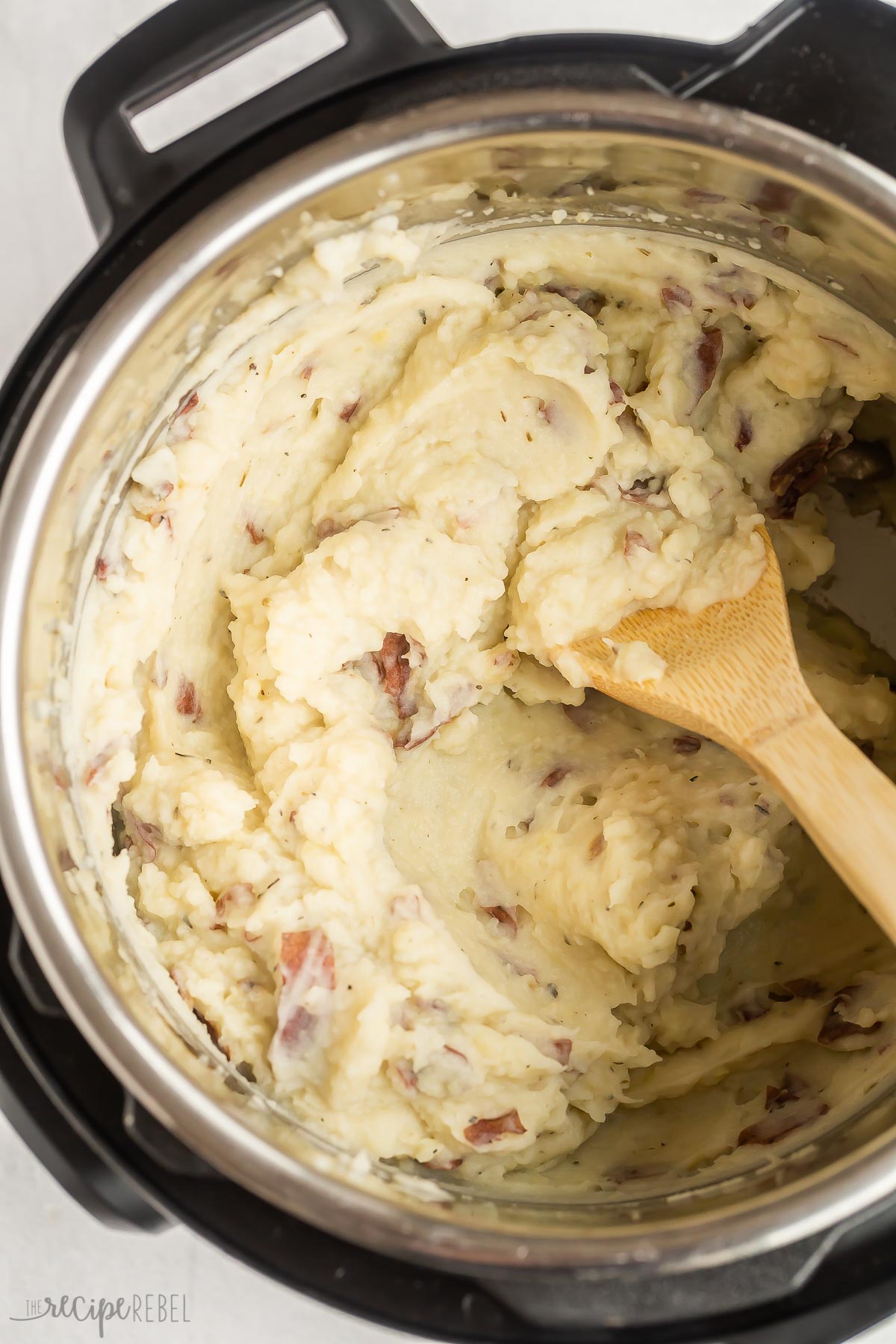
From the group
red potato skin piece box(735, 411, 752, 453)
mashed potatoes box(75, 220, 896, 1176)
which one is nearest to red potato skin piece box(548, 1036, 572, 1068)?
mashed potatoes box(75, 220, 896, 1176)

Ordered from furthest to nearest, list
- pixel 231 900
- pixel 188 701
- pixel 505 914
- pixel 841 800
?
pixel 505 914 < pixel 188 701 < pixel 231 900 < pixel 841 800

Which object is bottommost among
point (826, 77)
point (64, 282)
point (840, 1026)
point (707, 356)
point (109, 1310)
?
point (109, 1310)

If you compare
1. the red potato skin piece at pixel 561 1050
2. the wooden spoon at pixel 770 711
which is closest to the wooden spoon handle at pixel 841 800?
the wooden spoon at pixel 770 711

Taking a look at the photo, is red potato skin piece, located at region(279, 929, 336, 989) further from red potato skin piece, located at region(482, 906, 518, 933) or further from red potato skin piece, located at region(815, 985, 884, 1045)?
red potato skin piece, located at region(815, 985, 884, 1045)

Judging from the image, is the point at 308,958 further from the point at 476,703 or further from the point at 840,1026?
the point at 840,1026

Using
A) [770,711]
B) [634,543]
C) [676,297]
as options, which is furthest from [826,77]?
[770,711]

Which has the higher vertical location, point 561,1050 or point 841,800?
point 841,800

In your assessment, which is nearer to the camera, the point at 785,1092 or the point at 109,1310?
the point at 785,1092

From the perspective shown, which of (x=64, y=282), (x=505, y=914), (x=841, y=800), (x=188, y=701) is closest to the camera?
(x=841, y=800)
